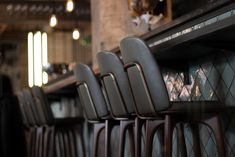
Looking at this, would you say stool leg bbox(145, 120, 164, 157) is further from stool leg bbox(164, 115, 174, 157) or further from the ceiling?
the ceiling

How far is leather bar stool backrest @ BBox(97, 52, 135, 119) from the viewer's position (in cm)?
265

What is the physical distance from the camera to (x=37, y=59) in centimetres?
A: 1257

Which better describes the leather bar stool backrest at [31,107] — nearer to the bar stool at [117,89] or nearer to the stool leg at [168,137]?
the bar stool at [117,89]

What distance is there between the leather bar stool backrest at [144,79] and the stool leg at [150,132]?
9 centimetres

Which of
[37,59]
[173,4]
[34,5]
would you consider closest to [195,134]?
[173,4]

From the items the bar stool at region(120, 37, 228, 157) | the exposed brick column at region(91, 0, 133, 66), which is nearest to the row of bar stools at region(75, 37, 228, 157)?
the bar stool at region(120, 37, 228, 157)

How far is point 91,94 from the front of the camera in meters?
3.15

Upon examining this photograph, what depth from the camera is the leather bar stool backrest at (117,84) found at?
Result: 2654 mm

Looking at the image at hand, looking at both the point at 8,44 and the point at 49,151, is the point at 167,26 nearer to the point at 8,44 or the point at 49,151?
the point at 49,151

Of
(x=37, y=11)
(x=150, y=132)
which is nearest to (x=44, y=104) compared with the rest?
(x=150, y=132)

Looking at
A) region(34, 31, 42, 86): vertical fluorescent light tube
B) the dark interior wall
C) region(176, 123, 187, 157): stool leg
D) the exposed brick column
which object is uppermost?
region(34, 31, 42, 86): vertical fluorescent light tube

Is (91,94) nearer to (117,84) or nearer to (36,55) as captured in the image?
(117,84)

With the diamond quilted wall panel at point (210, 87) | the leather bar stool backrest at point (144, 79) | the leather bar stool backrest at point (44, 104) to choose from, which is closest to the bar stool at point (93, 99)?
the diamond quilted wall panel at point (210, 87)

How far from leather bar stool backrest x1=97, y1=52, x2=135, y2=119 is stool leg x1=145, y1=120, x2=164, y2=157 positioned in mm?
241
